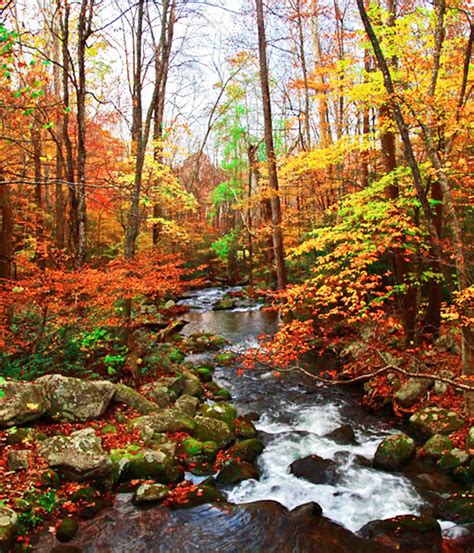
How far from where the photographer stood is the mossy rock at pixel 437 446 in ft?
21.0

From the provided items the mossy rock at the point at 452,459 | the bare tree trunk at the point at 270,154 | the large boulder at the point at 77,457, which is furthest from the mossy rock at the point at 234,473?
the bare tree trunk at the point at 270,154

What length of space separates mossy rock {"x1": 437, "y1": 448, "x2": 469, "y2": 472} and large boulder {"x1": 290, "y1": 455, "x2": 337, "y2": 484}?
166 cm

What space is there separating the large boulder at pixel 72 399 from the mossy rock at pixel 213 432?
1787 millimetres

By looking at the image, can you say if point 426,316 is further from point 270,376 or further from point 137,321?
point 137,321

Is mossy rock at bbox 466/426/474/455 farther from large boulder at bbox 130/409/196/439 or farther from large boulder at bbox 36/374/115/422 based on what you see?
large boulder at bbox 36/374/115/422

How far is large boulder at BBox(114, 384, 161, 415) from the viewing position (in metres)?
7.68

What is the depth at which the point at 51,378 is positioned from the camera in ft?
22.9

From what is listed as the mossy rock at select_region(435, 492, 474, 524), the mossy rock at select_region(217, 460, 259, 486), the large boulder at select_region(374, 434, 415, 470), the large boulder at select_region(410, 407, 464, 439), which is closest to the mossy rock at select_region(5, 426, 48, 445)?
the mossy rock at select_region(217, 460, 259, 486)

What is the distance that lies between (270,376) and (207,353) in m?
2.69

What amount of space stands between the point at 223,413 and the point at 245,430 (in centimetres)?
58

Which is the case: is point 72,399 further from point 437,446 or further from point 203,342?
point 203,342

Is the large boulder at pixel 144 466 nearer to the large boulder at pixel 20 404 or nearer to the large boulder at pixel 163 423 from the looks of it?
the large boulder at pixel 163 423

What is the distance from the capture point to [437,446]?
255 inches

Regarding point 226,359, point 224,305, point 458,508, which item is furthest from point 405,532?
point 224,305
